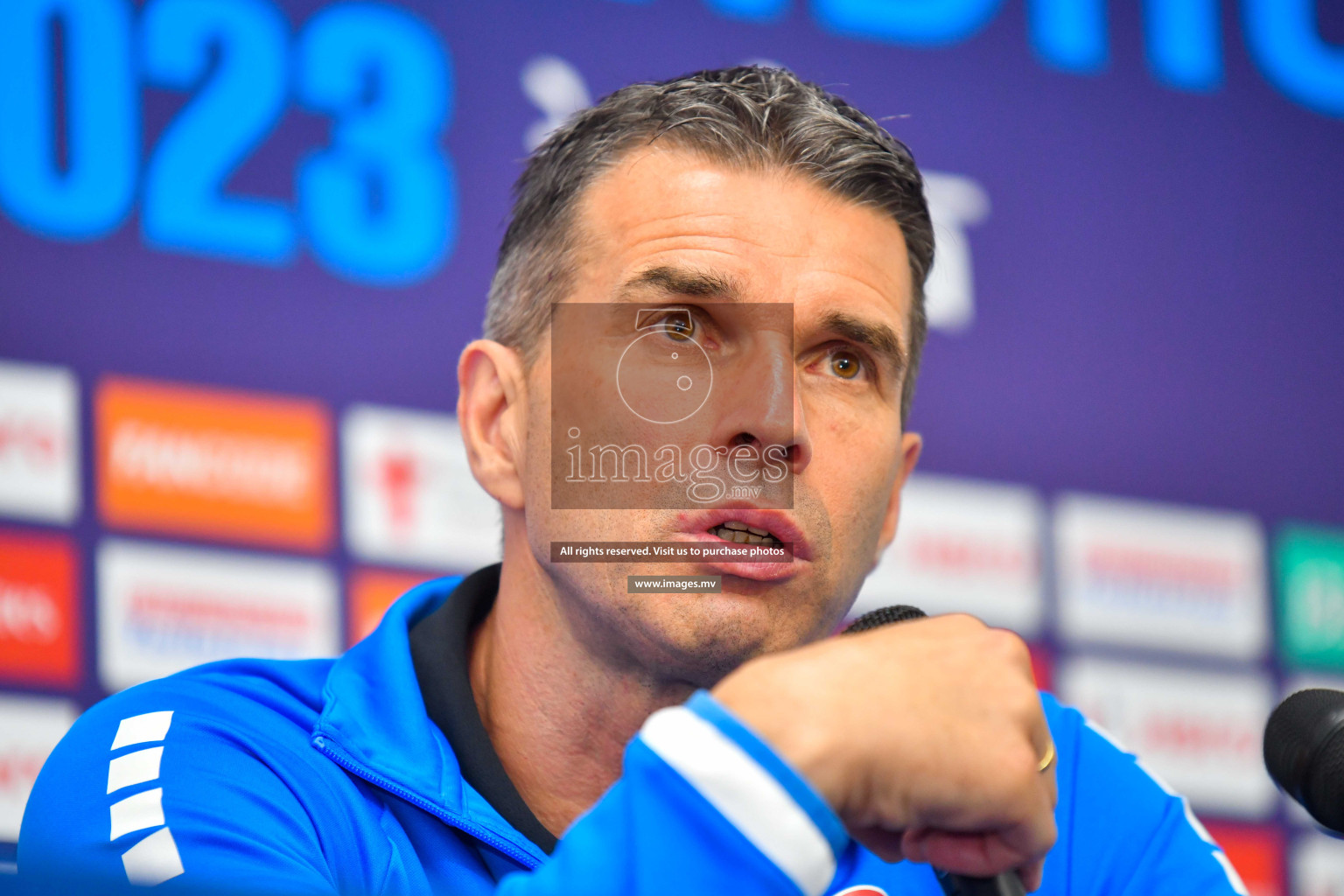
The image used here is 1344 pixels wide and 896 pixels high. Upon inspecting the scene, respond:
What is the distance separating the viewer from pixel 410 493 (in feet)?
6.51

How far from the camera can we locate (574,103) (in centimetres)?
217

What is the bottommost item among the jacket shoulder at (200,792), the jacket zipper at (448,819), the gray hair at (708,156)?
the jacket zipper at (448,819)

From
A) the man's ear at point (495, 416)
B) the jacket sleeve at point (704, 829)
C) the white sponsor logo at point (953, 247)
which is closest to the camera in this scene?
the jacket sleeve at point (704, 829)

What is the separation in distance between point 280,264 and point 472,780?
108cm

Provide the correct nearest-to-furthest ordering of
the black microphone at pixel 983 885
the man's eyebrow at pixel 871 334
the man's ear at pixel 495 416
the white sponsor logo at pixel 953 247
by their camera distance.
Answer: the black microphone at pixel 983 885 < the man's eyebrow at pixel 871 334 < the man's ear at pixel 495 416 < the white sponsor logo at pixel 953 247

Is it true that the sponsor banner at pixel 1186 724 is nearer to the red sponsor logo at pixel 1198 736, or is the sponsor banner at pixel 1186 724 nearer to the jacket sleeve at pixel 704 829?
the red sponsor logo at pixel 1198 736

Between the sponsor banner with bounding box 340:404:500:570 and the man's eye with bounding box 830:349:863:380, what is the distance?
866 millimetres

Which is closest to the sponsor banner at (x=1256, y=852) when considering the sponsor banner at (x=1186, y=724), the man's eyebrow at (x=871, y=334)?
the sponsor banner at (x=1186, y=724)

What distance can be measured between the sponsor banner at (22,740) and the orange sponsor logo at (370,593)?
390 mm

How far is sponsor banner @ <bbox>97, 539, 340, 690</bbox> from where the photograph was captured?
1.84 meters

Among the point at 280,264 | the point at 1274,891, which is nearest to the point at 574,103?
the point at 280,264

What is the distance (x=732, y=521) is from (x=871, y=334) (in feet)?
0.83

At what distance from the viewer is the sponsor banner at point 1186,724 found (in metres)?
2.27

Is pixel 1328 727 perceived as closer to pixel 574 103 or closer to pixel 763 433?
pixel 763 433
